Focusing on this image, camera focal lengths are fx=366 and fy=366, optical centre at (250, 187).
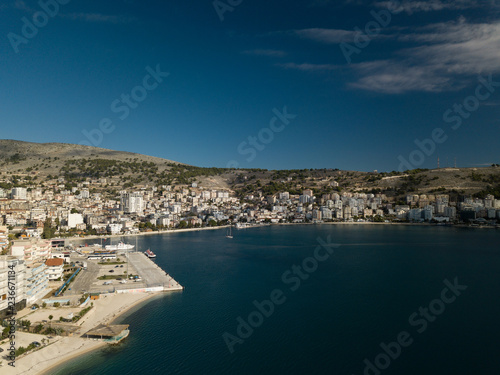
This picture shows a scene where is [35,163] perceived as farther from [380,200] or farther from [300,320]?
[300,320]

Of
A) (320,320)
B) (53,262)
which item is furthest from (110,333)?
(53,262)

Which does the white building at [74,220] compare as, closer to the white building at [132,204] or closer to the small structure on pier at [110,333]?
the white building at [132,204]

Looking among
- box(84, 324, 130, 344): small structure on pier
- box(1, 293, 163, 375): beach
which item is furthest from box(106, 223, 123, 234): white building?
box(84, 324, 130, 344): small structure on pier

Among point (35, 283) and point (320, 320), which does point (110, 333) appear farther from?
point (320, 320)

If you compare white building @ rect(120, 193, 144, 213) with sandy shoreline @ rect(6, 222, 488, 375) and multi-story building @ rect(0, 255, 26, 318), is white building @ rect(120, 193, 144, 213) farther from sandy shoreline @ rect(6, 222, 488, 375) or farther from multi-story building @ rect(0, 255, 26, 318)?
multi-story building @ rect(0, 255, 26, 318)

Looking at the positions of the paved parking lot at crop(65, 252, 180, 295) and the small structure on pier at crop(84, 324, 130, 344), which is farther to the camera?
the paved parking lot at crop(65, 252, 180, 295)

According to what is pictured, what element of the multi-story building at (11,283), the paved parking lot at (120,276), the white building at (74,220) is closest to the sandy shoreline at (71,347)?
the paved parking lot at (120,276)
